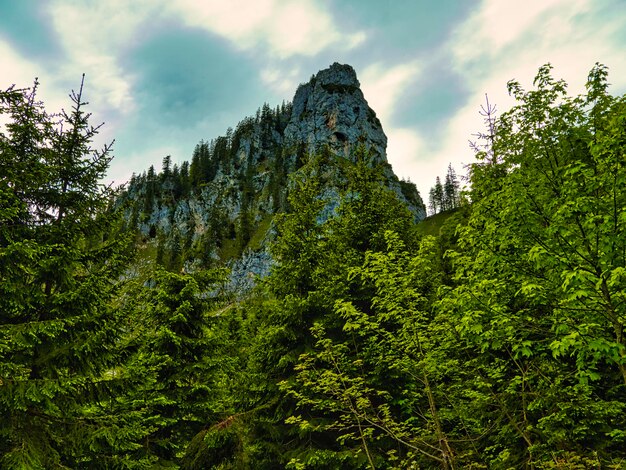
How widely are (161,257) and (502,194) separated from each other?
129m

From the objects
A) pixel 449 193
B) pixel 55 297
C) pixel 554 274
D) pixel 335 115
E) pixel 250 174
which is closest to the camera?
pixel 554 274

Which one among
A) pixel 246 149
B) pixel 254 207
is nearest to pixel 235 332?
pixel 254 207

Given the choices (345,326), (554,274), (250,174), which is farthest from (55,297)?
(250,174)

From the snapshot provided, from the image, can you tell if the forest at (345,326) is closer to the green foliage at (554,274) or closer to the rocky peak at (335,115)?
the green foliage at (554,274)

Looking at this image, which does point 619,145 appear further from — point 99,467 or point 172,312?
point 172,312

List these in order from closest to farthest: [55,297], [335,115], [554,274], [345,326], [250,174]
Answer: [554,274]
[55,297]
[345,326]
[335,115]
[250,174]

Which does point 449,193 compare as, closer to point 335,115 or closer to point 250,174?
point 335,115

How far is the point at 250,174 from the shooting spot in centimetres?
16562

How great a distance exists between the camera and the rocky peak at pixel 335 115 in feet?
509

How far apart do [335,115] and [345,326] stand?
159594 mm

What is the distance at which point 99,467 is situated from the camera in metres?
9.38

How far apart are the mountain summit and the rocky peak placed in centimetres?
42

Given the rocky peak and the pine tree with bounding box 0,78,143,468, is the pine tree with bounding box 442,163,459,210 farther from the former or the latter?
the pine tree with bounding box 0,78,143,468

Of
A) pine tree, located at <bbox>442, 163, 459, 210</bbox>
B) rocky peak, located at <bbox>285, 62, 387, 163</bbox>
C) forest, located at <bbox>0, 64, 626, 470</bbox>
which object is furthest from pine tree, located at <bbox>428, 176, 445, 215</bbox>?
forest, located at <bbox>0, 64, 626, 470</bbox>
